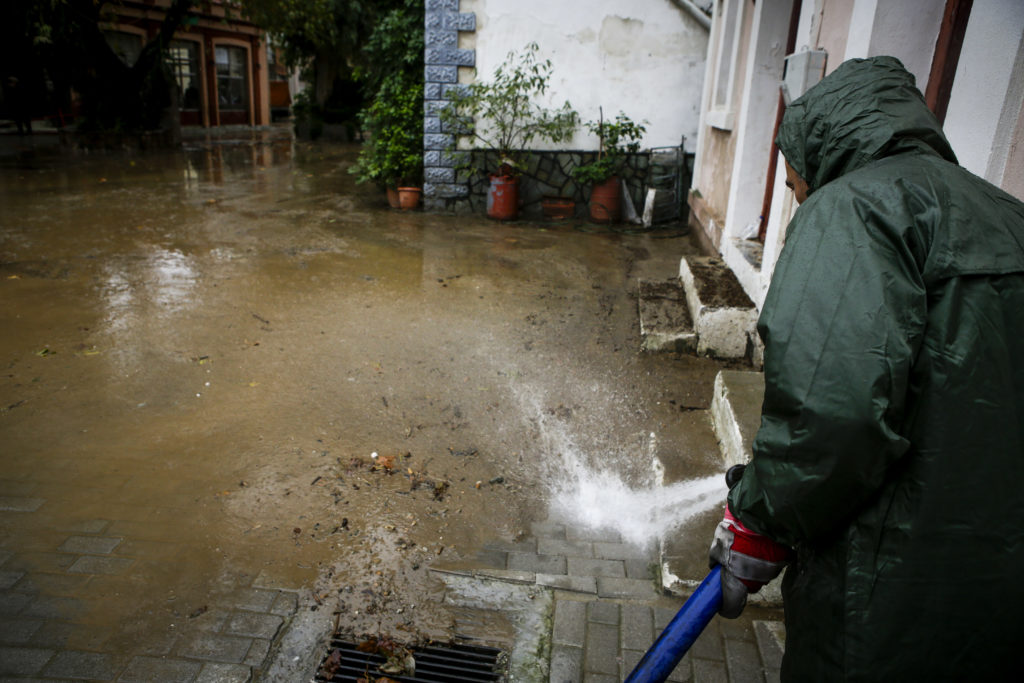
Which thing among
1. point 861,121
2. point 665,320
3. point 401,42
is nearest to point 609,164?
point 401,42

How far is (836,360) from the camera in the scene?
52.4 inches

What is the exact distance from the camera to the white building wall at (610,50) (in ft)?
32.2

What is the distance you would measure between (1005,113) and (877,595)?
2.10m

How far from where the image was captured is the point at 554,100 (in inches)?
399

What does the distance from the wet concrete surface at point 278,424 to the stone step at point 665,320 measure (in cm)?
13

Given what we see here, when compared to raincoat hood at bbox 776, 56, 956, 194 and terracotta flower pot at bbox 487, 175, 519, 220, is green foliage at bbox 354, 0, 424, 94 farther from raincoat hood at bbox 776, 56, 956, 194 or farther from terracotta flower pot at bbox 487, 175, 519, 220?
raincoat hood at bbox 776, 56, 956, 194

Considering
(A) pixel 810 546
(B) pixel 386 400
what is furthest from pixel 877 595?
(B) pixel 386 400

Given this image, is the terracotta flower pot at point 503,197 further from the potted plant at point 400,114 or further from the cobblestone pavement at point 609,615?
the cobblestone pavement at point 609,615

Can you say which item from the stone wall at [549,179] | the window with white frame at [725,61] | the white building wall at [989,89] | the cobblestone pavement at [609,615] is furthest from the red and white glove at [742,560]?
the stone wall at [549,179]

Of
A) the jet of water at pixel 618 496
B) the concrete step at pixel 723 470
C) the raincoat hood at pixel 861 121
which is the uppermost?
the raincoat hood at pixel 861 121

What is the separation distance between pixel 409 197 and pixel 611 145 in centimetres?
321

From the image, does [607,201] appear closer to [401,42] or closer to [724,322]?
[401,42]

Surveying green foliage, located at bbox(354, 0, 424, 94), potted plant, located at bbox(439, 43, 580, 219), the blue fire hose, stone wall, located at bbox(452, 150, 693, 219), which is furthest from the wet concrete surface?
green foliage, located at bbox(354, 0, 424, 94)

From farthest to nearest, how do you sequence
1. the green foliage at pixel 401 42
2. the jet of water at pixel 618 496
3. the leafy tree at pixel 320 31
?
the leafy tree at pixel 320 31, the green foliage at pixel 401 42, the jet of water at pixel 618 496
